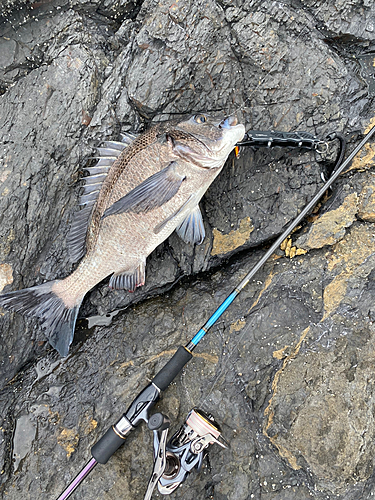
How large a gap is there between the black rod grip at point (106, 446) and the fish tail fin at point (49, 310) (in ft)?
2.08

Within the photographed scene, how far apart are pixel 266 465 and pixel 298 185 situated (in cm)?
199

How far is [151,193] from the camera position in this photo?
7.40ft

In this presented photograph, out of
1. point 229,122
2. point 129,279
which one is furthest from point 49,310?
point 229,122

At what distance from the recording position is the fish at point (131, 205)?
2332 millimetres

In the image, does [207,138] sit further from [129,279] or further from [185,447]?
[185,447]

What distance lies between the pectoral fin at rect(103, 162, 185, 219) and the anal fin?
0.48 meters

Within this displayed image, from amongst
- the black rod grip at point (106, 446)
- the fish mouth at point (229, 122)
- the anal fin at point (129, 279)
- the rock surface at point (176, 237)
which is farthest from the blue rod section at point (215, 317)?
the fish mouth at point (229, 122)

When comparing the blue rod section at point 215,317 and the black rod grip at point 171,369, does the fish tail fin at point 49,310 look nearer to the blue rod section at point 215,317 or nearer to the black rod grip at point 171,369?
the black rod grip at point 171,369

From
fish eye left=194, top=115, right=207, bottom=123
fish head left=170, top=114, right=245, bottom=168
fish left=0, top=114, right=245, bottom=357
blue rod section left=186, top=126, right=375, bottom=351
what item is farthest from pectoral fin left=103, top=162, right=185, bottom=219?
blue rod section left=186, top=126, right=375, bottom=351

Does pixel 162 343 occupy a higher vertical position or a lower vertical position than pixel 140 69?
lower

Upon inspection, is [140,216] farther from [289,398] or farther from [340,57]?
[340,57]

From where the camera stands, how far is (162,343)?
2.62 meters

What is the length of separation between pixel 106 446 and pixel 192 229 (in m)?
1.57

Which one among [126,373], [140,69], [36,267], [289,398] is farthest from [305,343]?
[140,69]
